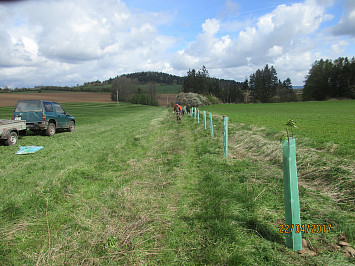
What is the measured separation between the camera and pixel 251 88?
349 ft

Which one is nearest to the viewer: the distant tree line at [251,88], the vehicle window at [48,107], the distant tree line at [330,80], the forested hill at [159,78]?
the vehicle window at [48,107]

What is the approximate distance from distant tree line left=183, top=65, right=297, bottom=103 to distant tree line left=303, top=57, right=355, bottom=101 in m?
8.55

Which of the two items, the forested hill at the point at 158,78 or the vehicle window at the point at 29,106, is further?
the forested hill at the point at 158,78

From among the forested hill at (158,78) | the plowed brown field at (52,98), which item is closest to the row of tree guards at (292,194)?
the plowed brown field at (52,98)

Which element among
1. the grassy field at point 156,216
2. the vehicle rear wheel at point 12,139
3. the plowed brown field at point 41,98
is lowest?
the grassy field at point 156,216

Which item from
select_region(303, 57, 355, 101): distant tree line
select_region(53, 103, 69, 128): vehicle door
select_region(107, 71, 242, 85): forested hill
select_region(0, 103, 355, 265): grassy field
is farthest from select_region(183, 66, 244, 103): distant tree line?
select_region(0, 103, 355, 265): grassy field

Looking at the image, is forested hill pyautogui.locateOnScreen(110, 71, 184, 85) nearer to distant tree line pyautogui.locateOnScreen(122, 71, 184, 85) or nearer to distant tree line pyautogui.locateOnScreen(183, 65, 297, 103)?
distant tree line pyautogui.locateOnScreen(122, 71, 184, 85)

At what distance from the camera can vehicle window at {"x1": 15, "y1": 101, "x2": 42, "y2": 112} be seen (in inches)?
449

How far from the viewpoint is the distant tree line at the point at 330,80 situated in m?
67.7

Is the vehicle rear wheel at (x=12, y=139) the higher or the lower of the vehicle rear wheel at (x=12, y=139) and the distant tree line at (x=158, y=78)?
the lower

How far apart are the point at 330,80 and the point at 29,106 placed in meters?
88.4

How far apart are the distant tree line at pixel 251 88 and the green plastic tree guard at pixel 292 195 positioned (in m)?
91.2

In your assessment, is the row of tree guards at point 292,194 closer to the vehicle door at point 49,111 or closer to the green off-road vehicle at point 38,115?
the green off-road vehicle at point 38,115

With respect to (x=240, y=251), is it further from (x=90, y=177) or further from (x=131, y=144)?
(x=131, y=144)
